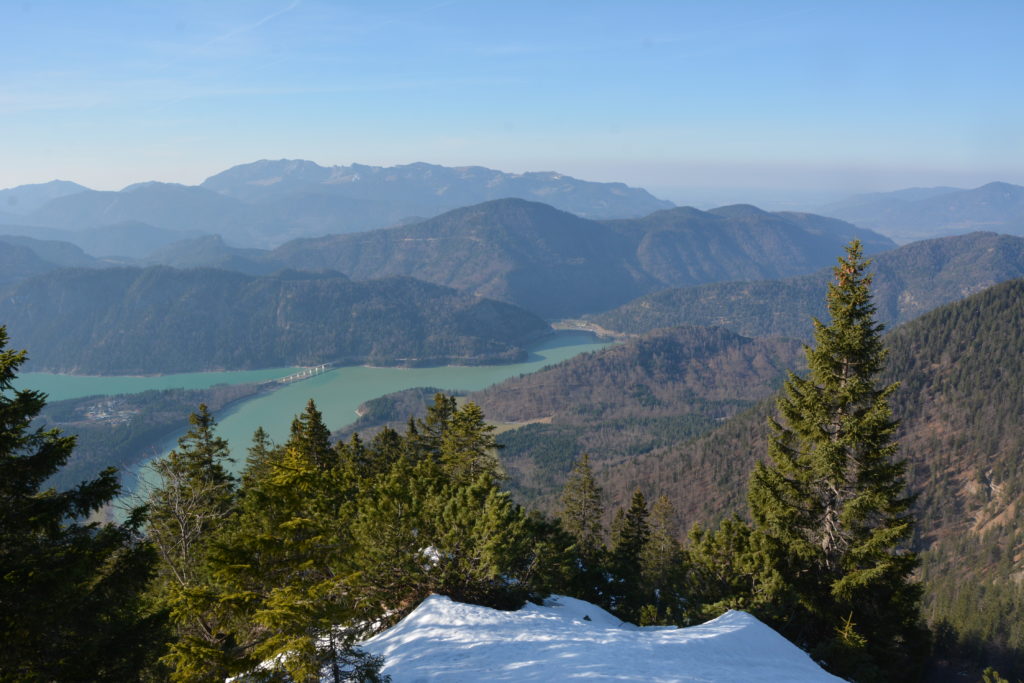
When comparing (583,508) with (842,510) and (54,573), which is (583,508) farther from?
(54,573)

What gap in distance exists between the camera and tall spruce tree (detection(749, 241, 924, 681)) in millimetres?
21406

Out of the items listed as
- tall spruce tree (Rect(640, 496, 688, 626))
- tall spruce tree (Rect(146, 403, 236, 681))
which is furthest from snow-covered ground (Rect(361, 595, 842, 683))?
tall spruce tree (Rect(640, 496, 688, 626))

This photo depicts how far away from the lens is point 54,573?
10211 millimetres

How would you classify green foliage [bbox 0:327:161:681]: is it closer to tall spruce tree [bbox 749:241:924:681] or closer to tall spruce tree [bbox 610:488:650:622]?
tall spruce tree [bbox 749:241:924:681]

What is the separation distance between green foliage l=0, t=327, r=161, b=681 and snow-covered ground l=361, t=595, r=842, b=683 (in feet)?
21.2

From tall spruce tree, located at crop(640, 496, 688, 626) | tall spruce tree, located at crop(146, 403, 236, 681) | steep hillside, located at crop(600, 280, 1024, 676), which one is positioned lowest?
steep hillside, located at crop(600, 280, 1024, 676)

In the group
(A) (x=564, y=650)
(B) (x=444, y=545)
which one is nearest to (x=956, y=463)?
(B) (x=444, y=545)

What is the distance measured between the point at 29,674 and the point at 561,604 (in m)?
17.6

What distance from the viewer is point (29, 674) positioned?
9727 millimetres

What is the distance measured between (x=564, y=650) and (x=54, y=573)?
12386 millimetres

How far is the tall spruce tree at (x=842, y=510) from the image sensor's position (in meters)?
21.4

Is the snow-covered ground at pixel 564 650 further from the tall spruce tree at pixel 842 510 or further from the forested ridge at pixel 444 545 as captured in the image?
the tall spruce tree at pixel 842 510

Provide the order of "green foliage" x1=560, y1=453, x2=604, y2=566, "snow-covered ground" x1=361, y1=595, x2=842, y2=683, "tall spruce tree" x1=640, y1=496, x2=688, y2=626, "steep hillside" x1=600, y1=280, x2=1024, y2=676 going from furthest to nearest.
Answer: "steep hillside" x1=600, y1=280, x2=1024, y2=676, "green foliage" x1=560, y1=453, x2=604, y2=566, "tall spruce tree" x1=640, y1=496, x2=688, y2=626, "snow-covered ground" x1=361, y1=595, x2=842, y2=683

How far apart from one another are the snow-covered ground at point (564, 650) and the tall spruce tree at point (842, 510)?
3704 mm
